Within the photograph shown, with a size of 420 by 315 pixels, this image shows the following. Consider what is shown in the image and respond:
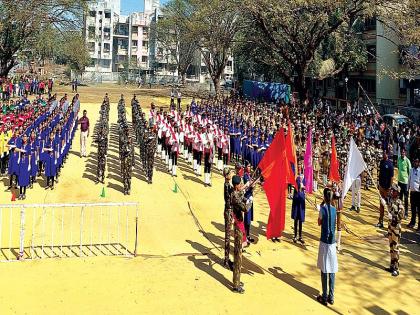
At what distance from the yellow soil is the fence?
356 mm

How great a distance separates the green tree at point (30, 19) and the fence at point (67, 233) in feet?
90.3

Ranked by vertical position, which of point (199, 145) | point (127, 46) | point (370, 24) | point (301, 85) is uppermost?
point (127, 46)

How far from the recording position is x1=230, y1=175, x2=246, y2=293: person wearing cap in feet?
25.3

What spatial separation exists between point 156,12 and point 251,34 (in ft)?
151

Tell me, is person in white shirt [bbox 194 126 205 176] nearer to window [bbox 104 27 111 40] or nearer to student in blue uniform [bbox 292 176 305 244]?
student in blue uniform [bbox 292 176 305 244]

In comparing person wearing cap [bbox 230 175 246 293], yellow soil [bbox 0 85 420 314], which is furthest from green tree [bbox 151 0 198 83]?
person wearing cap [bbox 230 175 246 293]

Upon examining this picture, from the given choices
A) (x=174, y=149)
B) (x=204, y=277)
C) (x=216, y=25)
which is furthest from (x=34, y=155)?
(x=216, y=25)

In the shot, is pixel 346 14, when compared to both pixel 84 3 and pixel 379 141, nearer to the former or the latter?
pixel 379 141

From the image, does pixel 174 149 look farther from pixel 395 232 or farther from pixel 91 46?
pixel 91 46

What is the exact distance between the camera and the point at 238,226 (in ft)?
25.9

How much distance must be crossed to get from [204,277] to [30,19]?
33.2m

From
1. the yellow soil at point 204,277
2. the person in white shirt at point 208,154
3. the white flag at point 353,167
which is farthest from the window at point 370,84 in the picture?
the white flag at point 353,167

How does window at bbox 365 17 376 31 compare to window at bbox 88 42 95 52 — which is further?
window at bbox 88 42 95 52

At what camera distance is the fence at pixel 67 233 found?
8961 mm
